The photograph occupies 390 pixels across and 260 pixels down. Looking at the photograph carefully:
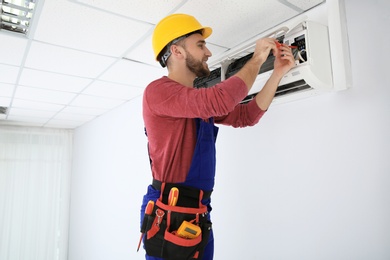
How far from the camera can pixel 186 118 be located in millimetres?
1387

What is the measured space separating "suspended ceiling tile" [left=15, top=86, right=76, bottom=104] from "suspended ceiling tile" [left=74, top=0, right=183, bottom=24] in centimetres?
191

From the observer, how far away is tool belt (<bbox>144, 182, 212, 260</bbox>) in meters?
1.20

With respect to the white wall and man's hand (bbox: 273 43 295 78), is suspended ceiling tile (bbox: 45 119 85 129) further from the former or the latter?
man's hand (bbox: 273 43 295 78)

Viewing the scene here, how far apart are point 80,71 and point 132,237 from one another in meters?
2.04

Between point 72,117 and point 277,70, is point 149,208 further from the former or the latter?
point 72,117

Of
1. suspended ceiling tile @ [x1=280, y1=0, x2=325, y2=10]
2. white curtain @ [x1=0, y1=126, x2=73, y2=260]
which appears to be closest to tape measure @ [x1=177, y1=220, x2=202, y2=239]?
suspended ceiling tile @ [x1=280, y1=0, x2=325, y2=10]

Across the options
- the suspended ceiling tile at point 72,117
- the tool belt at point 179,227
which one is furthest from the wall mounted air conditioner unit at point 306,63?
the suspended ceiling tile at point 72,117

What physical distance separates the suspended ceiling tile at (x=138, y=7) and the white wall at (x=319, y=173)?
3.16 ft

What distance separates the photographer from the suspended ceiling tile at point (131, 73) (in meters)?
2.56

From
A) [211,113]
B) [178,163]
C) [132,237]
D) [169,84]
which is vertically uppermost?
[169,84]

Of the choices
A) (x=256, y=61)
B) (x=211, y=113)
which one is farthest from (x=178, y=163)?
(x=256, y=61)

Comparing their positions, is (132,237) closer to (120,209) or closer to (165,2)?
(120,209)

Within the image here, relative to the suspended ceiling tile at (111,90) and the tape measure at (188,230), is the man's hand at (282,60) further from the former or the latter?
the suspended ceiling tile at (111,90)

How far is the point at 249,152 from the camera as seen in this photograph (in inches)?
82.7
